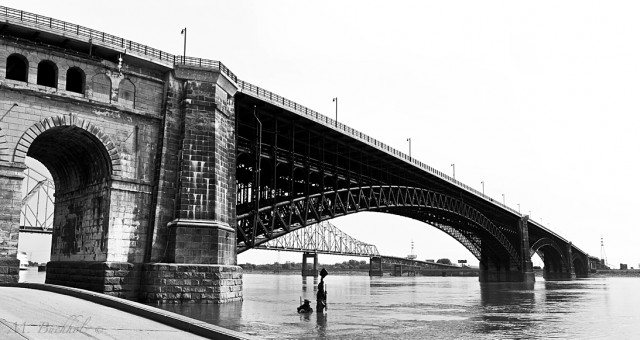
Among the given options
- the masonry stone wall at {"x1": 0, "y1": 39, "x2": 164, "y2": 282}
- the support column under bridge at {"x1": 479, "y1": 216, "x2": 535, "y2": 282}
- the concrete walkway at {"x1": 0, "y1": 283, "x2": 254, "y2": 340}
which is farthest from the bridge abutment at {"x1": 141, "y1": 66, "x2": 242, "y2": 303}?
the support column under bridge at {"x1": 479, "y1": 216, "x2": 535, "y2": 282}

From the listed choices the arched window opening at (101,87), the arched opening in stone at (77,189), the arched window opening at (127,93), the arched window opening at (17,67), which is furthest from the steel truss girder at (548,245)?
the arched window opening at (17,67)

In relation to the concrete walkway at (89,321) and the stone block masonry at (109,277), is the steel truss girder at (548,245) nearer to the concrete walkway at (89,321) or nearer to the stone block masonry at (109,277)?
the stone block masonry at (109,277)

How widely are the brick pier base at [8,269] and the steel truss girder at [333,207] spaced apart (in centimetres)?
1939

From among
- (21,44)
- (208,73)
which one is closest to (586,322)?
Answer: (208,73)

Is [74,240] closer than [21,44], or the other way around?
[21,44]

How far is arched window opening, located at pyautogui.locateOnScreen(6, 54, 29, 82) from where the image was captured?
3381 centimetres

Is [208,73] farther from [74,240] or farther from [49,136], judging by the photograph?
[74,240]

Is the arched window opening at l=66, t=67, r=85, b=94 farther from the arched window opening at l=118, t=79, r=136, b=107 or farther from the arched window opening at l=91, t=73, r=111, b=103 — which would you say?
the arched window opening at l=118, t=79, r=136, b=107

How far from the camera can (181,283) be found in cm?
3534

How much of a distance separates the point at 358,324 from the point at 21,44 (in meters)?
25.4

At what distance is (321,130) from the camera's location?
188 feet

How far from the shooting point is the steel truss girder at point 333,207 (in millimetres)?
52406

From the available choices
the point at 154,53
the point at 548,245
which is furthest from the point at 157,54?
the point at 548,245

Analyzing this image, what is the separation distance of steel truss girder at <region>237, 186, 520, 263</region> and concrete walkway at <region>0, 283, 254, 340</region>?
81.3 feet
